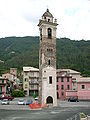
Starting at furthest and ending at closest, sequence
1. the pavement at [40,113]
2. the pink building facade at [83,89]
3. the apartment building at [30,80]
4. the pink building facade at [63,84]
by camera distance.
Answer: the apartment building at [30,80] < the pink building facade at [63,84] < the pink building facade at [83,89] < the pavement at [40,113]

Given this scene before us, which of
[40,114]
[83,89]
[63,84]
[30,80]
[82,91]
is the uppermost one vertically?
[30,80]

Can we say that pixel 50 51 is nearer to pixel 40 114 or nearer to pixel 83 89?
pixel 40 114

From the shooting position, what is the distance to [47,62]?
116 ft

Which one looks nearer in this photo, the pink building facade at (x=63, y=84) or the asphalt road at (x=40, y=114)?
the asphalt road at (x=40, y=114)

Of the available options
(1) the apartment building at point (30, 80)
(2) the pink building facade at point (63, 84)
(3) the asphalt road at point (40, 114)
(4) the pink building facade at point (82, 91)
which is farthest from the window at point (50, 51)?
(1) the apartment building at point (30, 80)

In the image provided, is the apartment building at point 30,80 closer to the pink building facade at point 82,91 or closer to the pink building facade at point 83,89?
the pink building facade at point 82,91

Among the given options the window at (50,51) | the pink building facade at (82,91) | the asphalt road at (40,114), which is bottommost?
the asphalt road at (40,114)

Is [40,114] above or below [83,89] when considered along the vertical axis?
below

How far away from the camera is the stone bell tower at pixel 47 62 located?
3488 cm

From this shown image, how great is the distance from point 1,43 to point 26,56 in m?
90.7

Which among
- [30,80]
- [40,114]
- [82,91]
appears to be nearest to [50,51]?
[40,114]

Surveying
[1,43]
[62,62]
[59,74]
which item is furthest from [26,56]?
[1,43]

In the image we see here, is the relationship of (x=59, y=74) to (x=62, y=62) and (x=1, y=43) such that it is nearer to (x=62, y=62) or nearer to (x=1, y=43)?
(x=62, y=62)

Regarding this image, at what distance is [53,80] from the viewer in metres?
35.4
